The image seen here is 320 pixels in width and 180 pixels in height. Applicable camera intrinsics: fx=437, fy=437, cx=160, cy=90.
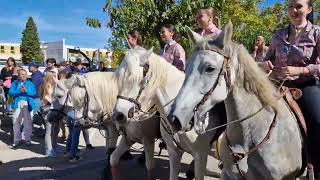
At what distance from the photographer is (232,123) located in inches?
138

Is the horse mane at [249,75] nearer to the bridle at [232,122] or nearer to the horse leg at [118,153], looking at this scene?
the bridle at [232,122]

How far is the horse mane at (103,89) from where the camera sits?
6.48 m

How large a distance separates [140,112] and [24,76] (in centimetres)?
662

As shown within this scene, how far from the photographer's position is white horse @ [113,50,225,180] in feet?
16.0

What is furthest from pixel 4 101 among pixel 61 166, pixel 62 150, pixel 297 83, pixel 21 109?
pixel 297 83

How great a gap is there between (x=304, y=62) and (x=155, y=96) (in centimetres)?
186

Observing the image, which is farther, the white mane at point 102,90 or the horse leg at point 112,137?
the horse leg at point 112,137

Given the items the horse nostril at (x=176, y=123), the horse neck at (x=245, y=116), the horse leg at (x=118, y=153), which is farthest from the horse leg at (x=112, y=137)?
the horse nostril at (x=176, y=123)

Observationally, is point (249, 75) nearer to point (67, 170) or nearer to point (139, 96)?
point (139, 96)

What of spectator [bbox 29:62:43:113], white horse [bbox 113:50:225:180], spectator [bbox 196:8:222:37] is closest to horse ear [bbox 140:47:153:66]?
white horse [bbox 113:50:225:180]

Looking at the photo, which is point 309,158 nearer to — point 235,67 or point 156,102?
point 235,67

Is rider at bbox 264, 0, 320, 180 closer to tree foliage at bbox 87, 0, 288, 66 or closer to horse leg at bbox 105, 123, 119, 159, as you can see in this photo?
horse leg at bbox 105, 123, 119, 159

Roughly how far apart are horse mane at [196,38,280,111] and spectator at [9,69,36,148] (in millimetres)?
8315

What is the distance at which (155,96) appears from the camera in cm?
506
